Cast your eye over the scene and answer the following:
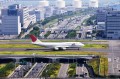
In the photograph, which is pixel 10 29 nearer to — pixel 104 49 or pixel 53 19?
pixel 53 19

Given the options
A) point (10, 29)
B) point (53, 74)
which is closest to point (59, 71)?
point (53, 74)

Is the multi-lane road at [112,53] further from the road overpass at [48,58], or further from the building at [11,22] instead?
the building at [11,22]

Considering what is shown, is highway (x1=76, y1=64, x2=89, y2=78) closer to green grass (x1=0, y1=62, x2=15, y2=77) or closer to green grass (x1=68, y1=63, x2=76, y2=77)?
green grass (x1=68, y1=63, x2=76, y2=77)

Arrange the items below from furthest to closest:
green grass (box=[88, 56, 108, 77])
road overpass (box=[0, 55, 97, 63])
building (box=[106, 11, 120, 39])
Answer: building (box=[106, 11, 120, 39])
road overpass (box=[0, 55, 97, 63])
green grass (box=[88, 56, 108, 77])

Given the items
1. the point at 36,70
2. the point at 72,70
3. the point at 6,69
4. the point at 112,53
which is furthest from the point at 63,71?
the point at 112,53

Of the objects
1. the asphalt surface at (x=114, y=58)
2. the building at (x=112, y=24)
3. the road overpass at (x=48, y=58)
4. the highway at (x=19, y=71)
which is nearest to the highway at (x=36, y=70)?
the highway at (x=19, y=71)

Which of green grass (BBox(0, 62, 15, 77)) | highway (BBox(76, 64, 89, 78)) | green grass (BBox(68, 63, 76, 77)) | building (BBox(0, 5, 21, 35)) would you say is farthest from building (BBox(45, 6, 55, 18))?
highway (BBox(76, 64, 89, 78))
